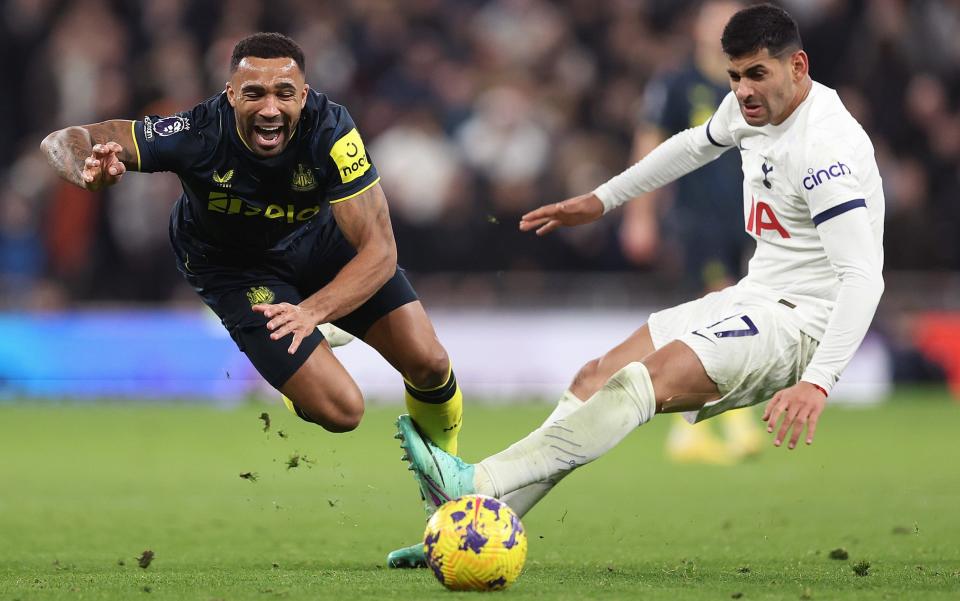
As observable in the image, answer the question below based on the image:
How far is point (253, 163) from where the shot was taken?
6453 mm

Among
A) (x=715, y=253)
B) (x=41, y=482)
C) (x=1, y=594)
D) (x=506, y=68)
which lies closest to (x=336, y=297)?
(x=1, y=594)

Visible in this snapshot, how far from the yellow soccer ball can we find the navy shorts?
1660mm

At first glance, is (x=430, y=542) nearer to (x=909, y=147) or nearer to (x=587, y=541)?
(x=587, y=541)

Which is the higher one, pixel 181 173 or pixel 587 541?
pixel 181 173

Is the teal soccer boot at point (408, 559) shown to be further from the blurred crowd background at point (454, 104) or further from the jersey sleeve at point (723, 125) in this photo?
the blurred crowd background at point (454, 104)

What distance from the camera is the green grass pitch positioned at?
223 inches

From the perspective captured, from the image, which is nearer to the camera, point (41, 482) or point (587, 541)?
point (587, 541)

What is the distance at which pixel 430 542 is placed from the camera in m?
5.42

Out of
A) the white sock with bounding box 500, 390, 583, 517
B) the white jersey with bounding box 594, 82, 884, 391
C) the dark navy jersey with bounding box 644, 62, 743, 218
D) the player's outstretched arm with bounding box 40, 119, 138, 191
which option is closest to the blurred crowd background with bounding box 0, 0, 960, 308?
the dark navy jersey with bounding box 644, 62, 743, 218

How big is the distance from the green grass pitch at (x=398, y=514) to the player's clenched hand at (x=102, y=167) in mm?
1406

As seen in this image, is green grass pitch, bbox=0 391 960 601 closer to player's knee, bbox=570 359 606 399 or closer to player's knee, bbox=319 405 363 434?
player's knee, bbox=319 405 363 434

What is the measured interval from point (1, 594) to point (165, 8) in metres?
11.6

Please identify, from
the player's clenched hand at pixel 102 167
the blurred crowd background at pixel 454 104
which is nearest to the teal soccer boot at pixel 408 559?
the player's clenched hand at pixel 102 167

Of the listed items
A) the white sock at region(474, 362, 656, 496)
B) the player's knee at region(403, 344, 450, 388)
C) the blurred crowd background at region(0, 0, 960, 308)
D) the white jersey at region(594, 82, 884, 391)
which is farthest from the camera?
the blurred crowd background at region(0, 0, 960, 308)
